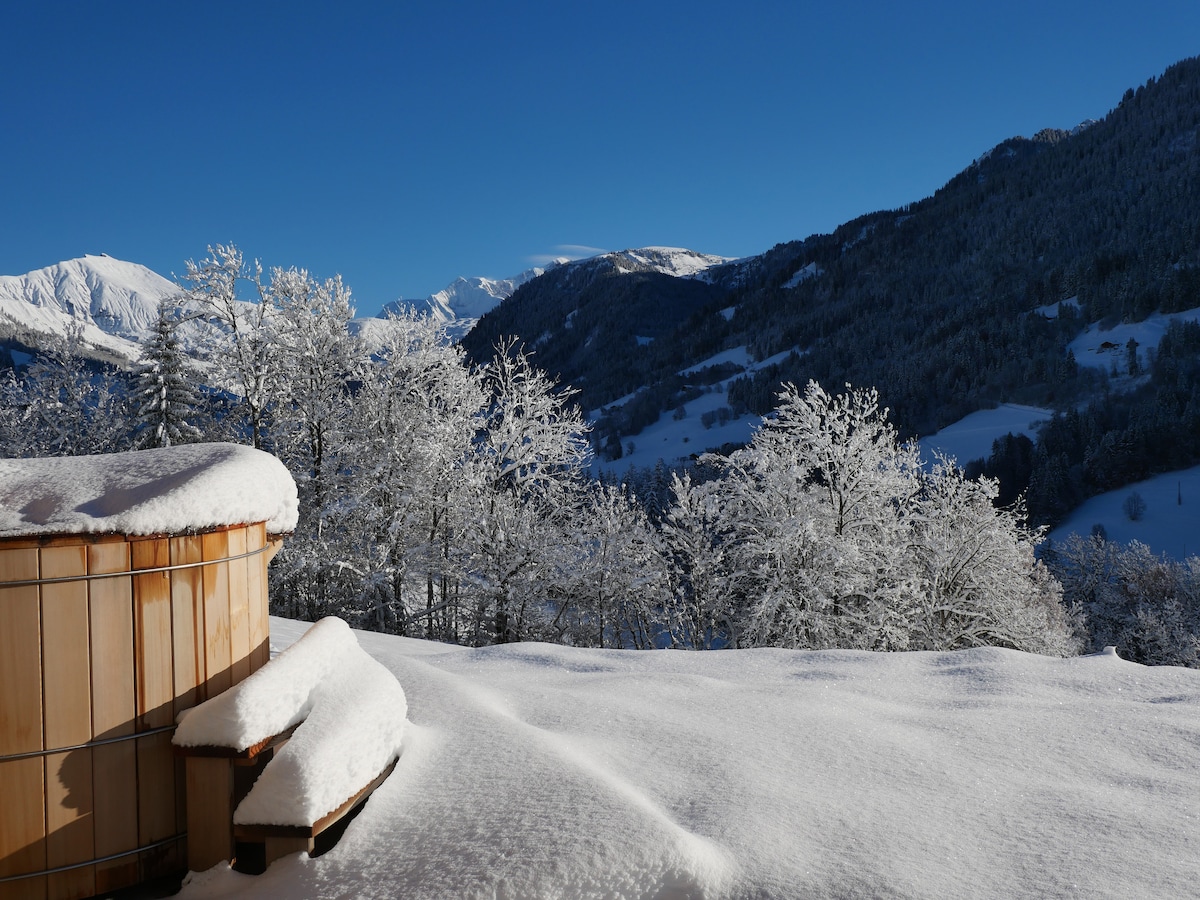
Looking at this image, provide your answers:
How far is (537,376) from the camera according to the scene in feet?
63.7

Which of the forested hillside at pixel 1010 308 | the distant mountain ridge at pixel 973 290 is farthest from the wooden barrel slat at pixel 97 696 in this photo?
the distant mountain ridge at pixel 973 290

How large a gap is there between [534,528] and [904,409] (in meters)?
86.2

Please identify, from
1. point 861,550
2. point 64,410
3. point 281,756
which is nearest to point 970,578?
point 861,550

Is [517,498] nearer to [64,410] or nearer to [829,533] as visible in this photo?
[829,533]

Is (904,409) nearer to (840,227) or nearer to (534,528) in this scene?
(534,528)

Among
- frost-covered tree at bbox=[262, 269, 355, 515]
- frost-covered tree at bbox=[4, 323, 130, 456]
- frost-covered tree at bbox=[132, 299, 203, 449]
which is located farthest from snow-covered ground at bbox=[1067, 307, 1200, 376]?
frost-covered tree at bbox=[4, 323, 130, 456]

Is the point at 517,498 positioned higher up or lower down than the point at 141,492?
lower down

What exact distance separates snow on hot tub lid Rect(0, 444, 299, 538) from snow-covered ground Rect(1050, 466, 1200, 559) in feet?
210

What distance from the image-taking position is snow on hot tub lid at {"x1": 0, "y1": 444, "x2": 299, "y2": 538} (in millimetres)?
2859

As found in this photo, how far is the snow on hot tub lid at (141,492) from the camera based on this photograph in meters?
2.86

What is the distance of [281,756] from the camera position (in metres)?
2.95

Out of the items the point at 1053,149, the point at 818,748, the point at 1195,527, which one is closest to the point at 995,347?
the point at 1195,527

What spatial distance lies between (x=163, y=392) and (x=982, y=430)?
8554 centimetres

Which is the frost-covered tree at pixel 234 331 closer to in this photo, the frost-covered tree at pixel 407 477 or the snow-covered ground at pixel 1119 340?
the frost-covered tree at pixel 407 477
